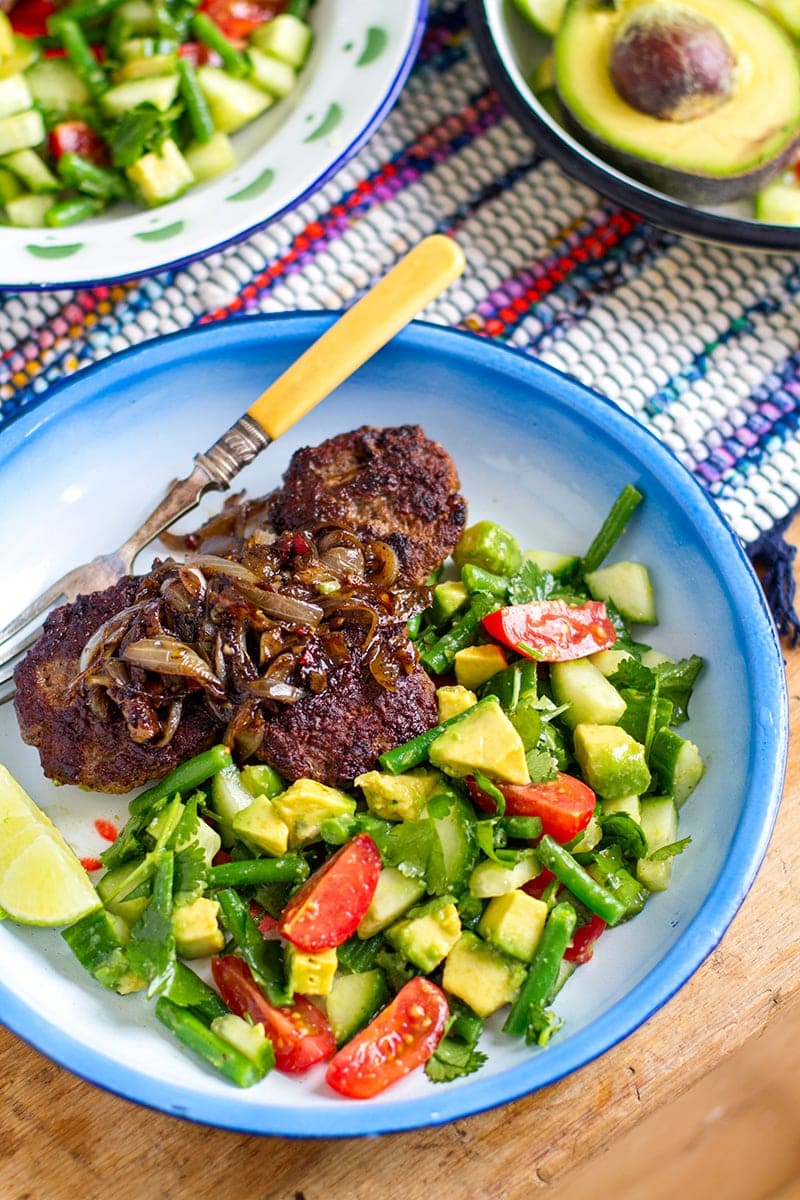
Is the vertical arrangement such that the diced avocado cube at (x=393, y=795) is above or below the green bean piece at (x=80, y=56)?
below

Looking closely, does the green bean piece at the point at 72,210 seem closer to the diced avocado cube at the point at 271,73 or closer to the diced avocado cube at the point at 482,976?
the diced avocado cube at the point at 271,73

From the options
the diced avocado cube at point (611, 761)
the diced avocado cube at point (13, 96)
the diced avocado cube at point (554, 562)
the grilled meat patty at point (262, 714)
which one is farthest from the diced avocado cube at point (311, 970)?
the diced avocado cube at point (13, 96)

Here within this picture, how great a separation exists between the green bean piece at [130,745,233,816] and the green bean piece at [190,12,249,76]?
2676 mm

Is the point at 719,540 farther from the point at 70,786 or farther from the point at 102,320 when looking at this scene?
the point at 102,320

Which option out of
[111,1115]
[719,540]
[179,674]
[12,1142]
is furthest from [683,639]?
[12,1142]

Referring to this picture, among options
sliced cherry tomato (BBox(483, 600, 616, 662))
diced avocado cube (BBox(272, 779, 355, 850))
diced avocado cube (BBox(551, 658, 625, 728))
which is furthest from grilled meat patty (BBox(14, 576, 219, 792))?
diced avocado cube (BBox(551, 658, 625, 728))

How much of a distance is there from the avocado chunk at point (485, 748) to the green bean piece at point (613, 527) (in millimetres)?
762

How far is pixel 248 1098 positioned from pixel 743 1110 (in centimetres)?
118

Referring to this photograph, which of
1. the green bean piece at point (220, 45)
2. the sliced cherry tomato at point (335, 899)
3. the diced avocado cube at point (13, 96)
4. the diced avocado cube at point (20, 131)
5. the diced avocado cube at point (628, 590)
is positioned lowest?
the sliced cherry tomato at point (335, 899)

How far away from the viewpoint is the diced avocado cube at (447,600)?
3.54 metres

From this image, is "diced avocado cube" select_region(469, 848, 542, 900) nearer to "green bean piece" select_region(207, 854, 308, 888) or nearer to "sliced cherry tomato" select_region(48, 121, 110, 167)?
"green bean piece" select_region(207, 854, 308, 888)

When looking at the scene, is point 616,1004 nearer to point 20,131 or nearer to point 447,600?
point 447,600

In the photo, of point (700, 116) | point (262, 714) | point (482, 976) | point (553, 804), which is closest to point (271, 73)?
point (700, 116)

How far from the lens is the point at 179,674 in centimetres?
315
